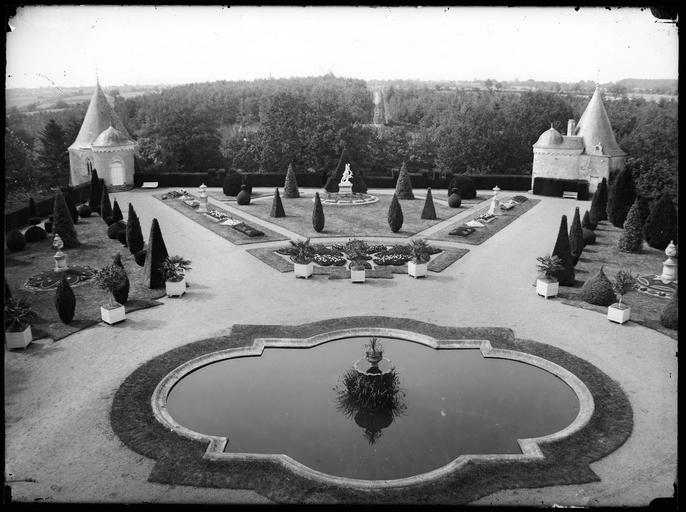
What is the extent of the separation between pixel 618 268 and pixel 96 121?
4004 cm

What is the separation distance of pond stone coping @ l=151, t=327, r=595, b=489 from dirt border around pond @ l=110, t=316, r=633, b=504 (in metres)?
0.13

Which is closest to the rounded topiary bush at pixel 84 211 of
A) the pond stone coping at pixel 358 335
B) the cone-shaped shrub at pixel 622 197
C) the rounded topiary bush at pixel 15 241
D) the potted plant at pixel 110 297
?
the rounded topiary bush at pixel 15 241

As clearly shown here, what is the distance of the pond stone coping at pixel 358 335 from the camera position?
11672 millimetres

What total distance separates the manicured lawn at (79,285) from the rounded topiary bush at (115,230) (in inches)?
10.8

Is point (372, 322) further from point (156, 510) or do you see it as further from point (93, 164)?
point (93, 164)

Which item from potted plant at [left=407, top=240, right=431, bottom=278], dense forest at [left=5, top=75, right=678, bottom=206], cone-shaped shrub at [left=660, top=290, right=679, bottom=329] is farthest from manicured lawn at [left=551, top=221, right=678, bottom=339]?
dense forest at [left=5, top=75, right=678, bottom=206]

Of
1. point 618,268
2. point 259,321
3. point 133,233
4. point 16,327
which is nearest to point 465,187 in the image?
point 618,268

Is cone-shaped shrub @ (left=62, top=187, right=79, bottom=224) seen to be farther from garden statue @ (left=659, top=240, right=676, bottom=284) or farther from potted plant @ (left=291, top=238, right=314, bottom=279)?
garden statue @ (left=659, top=240, right=676, bottom=284)

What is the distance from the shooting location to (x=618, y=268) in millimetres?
26047

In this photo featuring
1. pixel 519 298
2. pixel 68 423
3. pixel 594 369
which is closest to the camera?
pixel 68 423

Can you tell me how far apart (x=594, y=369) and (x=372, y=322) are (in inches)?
261

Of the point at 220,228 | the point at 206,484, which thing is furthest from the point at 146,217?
the point at 206,484

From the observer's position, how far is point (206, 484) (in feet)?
37.4

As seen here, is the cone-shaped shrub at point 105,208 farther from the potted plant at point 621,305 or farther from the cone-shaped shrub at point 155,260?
the potted plant at point 621,305
